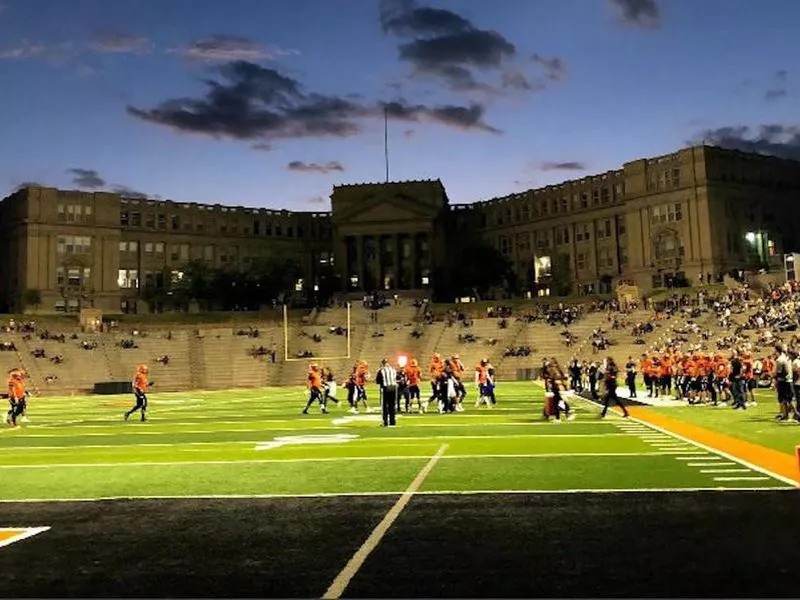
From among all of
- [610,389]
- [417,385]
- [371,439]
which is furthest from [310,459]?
[417,385]

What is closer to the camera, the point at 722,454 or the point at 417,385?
the point at 722,454

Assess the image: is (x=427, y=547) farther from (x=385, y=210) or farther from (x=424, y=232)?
(x=385, y=210)

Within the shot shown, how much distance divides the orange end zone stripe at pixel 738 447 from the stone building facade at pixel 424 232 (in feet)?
262

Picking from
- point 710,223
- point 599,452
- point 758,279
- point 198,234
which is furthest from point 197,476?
point 198,234

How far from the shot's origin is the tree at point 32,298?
100875 millimetres

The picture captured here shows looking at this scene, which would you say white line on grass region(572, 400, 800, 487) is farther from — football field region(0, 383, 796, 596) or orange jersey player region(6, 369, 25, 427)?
orange jersey player region(6, 369, 25, 427)

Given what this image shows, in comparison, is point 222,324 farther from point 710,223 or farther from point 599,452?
point 599,452

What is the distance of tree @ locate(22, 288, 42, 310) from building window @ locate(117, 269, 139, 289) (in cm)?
1177

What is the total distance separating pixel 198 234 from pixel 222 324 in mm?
42381

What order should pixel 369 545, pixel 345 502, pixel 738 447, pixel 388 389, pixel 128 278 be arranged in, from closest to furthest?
1. pixel 369 545
2. pixel 345 502
3. pixel 738 447
4. pixel 388 389
5. pixel 128 278

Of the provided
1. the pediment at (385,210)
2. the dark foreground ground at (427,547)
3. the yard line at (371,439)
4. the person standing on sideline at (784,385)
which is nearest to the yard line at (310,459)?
the yard line at (371,439)

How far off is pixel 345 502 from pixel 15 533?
3.73 metres

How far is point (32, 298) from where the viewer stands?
10100 cm

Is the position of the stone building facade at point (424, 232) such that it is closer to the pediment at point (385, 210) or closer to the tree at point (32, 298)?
the pediment at point (385, 210)
